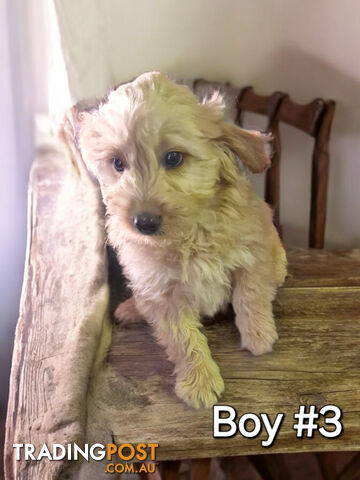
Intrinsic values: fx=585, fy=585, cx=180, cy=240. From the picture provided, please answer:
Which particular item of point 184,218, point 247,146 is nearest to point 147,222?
point 184,218

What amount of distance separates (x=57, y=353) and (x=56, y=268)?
0.56 ft

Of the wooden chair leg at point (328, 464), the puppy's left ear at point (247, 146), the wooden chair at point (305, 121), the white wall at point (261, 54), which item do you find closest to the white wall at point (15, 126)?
the white wall at point (261, 54)

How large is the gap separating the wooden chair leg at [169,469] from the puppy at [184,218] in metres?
0.09

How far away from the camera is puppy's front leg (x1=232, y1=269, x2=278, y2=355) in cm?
74

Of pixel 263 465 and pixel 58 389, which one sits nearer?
pixel 58 389

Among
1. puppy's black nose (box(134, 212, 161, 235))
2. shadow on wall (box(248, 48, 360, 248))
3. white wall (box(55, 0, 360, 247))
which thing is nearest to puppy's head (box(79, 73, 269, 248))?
puppy's black nose (box(134, 212, 161, 235))

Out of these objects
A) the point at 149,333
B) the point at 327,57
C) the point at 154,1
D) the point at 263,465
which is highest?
the point at 154,1

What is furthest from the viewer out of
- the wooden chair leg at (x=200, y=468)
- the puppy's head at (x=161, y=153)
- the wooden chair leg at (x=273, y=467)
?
the wooden chair leg at (x=273, y=467)

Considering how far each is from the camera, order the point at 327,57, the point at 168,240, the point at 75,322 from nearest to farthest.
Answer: the point at 168,240
the point at 75,322
the point at 327,57

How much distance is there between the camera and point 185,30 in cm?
88

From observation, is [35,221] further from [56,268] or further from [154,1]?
[154,1]

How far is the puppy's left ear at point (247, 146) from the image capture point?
66 centimetres

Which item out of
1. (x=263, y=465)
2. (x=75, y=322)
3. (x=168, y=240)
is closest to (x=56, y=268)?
(x=75, y=322)

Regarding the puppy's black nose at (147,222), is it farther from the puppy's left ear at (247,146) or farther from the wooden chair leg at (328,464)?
the wooden chair leg at (328,464)
